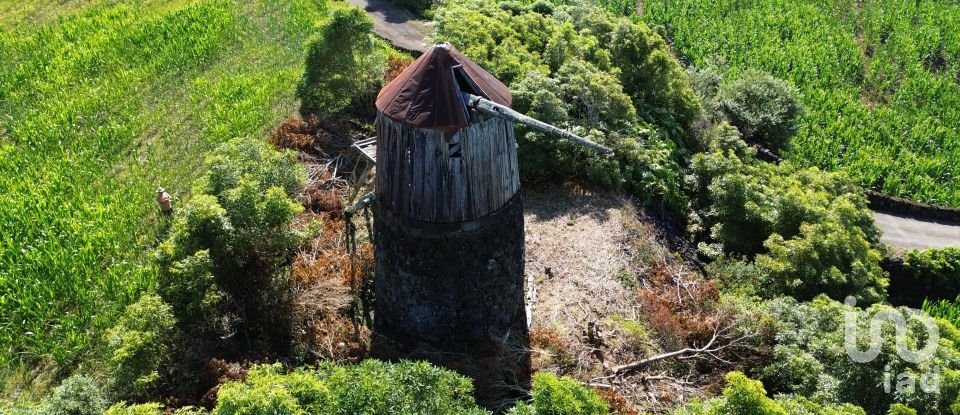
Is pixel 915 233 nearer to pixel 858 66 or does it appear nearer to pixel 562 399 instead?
pixel 858 66

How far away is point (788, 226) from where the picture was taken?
580 inches

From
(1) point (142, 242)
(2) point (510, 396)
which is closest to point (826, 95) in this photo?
(2) point (510, 396)

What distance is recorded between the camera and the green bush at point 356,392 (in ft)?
24.9

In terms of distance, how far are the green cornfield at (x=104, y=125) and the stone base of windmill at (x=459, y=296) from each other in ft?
16.1

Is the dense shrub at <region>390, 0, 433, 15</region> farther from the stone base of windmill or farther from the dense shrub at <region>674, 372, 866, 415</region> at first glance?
the dense shrub at <region>674, 372, 866, 415</region>

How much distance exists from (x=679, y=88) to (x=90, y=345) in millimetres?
16335

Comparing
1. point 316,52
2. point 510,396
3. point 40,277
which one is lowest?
point 510,396

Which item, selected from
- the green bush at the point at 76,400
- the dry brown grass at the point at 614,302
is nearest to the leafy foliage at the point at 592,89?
the dry brown grass at the point at 614,302

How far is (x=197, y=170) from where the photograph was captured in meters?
16.2

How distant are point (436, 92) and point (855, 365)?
694 cm

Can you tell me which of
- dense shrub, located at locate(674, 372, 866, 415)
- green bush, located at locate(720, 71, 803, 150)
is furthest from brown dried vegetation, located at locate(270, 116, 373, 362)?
green bush, located at locate(720, 71, 803, 150)

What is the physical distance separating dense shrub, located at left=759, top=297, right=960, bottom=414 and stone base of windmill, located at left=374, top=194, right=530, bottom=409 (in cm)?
413

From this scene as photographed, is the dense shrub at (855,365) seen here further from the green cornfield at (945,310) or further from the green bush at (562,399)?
the green cornfield at (945,310)

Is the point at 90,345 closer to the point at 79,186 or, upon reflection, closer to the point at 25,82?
the point at 79,186
